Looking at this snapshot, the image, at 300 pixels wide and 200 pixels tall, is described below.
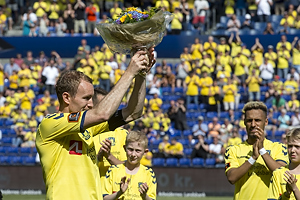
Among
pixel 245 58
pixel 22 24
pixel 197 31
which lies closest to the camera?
pixel 245 58

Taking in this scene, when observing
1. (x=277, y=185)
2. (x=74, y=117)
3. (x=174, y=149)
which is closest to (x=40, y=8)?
(x=174, y=149)

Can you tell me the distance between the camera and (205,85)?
2167 centimetres

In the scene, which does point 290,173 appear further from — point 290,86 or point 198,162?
point 290,86

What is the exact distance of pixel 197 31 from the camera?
82.4 ft

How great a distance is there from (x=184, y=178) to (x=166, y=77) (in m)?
6.42

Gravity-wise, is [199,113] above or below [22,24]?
below

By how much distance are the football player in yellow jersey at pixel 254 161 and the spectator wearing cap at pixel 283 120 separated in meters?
14.3

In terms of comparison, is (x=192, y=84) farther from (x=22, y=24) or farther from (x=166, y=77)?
(x=22, y=24)

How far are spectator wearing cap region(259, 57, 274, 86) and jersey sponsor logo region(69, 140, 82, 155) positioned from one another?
18.6 metres

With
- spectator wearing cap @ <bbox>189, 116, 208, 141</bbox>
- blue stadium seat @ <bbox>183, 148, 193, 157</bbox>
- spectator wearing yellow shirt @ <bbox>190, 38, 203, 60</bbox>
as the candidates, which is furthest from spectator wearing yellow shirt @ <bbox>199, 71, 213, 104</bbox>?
blue stadium seat @ <bbox>183, 148, 193, 157</bbox>

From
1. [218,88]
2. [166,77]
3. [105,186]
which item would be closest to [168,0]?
[166,77]

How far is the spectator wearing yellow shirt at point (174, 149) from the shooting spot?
62.0 feet

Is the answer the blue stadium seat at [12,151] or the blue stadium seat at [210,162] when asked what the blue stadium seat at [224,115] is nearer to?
the blue stadium seat at [210,162]

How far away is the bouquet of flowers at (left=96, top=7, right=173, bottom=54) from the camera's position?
14.6 feet
